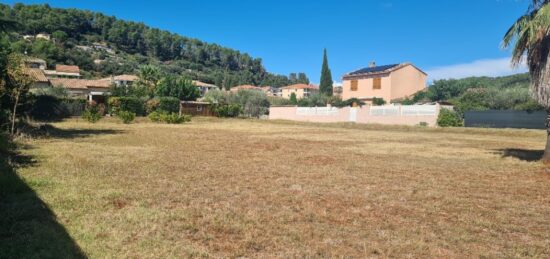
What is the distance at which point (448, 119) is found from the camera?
3219 centimetres

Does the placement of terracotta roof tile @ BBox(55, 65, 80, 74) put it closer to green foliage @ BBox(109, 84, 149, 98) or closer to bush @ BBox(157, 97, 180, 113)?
green foliage @ BBox(109, 84, 149, 98)

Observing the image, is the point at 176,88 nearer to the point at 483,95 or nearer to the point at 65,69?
the point at 65,69

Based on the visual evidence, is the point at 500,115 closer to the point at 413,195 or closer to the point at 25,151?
the point at 413,195

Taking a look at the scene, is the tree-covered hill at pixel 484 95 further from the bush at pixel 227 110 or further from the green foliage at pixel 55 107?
the green foliage at pixel 55 107

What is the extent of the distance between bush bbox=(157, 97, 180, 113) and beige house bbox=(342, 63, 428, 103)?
84.6 ft

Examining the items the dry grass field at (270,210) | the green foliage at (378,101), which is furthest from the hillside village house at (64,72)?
the dry grass field at (270,210)

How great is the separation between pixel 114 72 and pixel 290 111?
217 feet

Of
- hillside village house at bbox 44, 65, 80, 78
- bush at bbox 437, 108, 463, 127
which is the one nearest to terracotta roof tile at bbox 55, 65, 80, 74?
hillside village house at bbox 44, 65, 80, 78

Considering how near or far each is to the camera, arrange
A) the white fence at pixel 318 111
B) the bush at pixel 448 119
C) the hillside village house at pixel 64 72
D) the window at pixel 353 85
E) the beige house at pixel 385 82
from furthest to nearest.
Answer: the hillside village house at pixel 64 72 → the window at pixel 353 85 → the beige house at pixel 385 82 → the white fence at pixel 318 111 → the bush at pixel 448 119

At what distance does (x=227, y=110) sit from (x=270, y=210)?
43491mm

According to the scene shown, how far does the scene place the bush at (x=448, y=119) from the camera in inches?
1266

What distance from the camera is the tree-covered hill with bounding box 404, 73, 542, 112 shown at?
113 feet

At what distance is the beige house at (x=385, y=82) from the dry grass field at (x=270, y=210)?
43.7 metres

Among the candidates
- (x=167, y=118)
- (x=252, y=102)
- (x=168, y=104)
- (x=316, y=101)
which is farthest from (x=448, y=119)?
(x=252, y=102)
